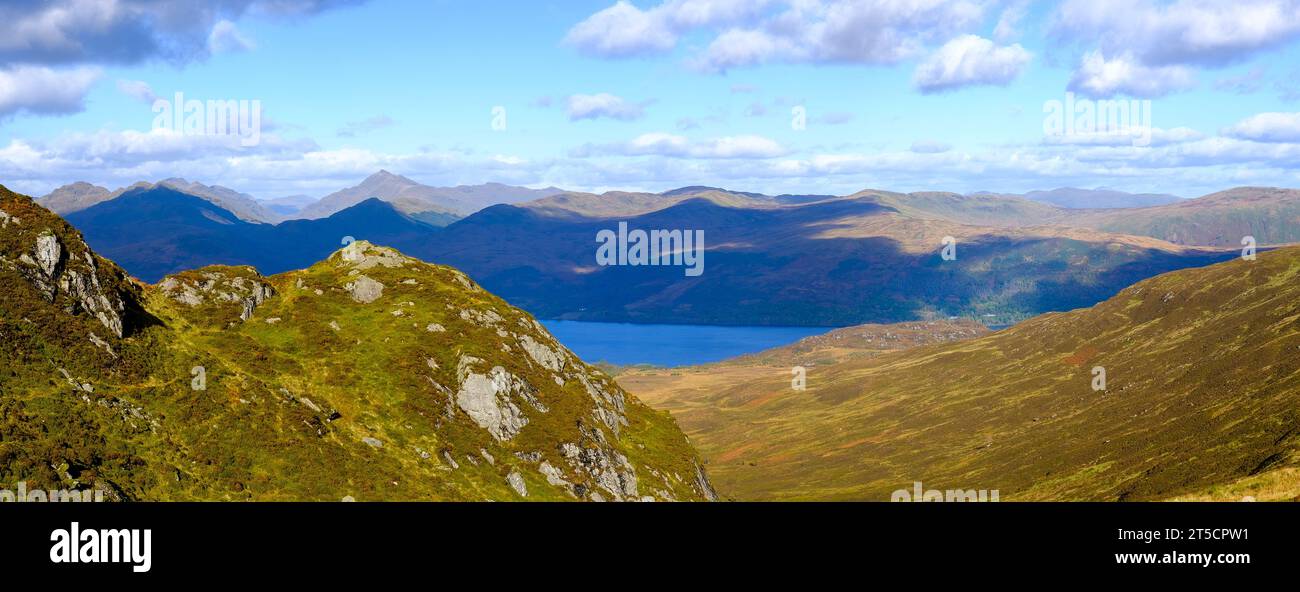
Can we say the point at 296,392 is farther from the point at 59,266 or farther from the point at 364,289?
the point at 364,289

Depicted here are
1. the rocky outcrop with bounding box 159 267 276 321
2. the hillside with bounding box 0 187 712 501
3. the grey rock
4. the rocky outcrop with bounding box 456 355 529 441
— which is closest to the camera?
the hillside with bounding box 0 187 712 501

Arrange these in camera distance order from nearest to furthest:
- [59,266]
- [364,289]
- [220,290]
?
[59,266] → [220,290] → [364,289]

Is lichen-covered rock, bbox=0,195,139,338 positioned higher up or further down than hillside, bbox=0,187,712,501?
higher up

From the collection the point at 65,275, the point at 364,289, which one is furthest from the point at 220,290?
the point at 65,275

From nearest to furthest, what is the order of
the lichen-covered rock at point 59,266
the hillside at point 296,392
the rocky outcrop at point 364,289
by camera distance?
1. the hillside at point 296,392
2. the lichen-covered rock at point 59,266
3. the rocky outcrop at point 364,289

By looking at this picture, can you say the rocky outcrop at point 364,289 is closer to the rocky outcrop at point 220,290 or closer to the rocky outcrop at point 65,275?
the rocky outcrop at point 220,290

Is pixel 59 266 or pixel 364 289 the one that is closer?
pixel 59 266

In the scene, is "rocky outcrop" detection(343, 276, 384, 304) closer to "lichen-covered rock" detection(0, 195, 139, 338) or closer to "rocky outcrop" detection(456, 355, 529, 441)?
"rocky outcrop" detection(456, 355, 529, 441)

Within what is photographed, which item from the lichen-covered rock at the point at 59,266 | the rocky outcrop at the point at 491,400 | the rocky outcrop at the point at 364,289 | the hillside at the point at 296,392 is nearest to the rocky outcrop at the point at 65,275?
the lichen-covered rock at the point at 59,266

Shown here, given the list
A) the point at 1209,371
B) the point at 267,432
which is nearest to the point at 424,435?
the point at 267,432

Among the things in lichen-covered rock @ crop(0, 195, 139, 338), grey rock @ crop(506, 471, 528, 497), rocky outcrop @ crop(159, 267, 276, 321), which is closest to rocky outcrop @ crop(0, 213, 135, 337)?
lichen-covered rock @ crop(0, 195, 139, 338)
